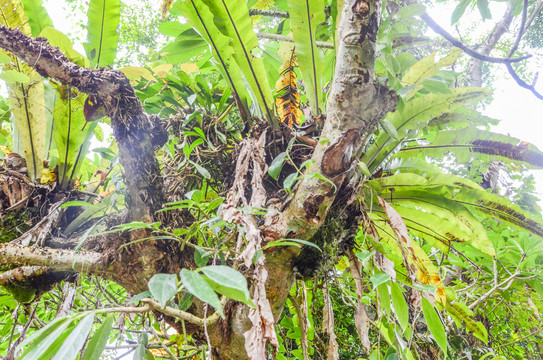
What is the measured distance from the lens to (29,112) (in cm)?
86

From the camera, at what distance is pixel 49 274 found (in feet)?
2.41

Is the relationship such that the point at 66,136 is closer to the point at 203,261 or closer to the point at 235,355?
the point at 203,261

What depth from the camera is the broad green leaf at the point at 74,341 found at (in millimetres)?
292

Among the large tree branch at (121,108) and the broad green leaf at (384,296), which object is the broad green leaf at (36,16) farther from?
the broad green leaf at (384,296)

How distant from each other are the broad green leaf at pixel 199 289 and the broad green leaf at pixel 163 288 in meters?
0.01

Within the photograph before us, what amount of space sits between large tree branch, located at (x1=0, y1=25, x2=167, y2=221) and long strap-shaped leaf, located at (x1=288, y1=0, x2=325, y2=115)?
420 mm

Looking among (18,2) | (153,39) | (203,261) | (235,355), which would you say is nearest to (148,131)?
(203,261)

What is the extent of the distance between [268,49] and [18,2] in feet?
2.61

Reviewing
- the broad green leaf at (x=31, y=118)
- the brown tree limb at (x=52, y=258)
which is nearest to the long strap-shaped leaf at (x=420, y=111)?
the brown tree limb at (x=52, y=258)

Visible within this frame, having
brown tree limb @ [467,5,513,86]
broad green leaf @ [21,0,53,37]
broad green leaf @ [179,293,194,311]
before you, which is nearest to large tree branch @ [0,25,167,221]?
broad green leaf @ [179,293,194,311]

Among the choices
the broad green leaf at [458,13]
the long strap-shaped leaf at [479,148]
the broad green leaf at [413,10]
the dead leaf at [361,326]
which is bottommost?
the dead leaf at [361,326]

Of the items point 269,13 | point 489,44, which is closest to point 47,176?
point 269,13

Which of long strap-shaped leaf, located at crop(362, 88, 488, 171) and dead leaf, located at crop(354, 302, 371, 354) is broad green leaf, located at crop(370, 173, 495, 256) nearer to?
long strap-shaped leaf, located at crop(362, 88, 488, 171)

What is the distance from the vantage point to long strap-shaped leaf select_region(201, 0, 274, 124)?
0.70 m
